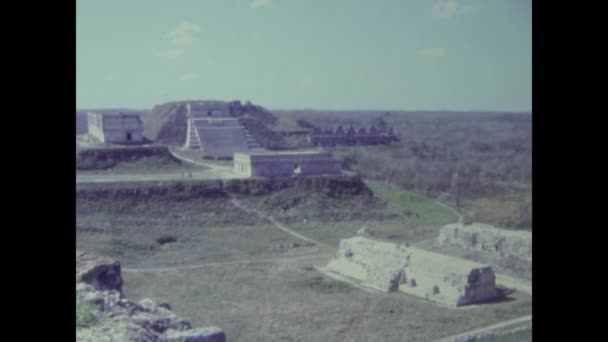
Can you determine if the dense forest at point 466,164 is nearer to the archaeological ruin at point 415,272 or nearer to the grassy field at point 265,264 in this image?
the grassy field at point 265,264

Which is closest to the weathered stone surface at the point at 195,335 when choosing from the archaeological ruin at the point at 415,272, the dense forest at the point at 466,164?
the archaeological ruin at the point at 415,272

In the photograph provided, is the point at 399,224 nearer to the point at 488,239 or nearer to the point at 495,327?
the point at 488,239

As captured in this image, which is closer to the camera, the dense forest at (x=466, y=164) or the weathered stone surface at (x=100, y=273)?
the weathered stone surface at (x=100, y=273)
